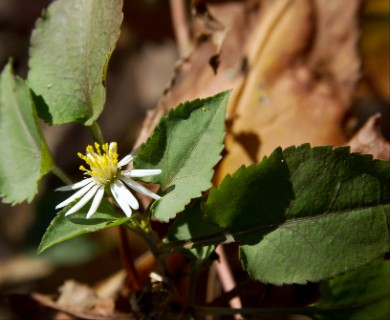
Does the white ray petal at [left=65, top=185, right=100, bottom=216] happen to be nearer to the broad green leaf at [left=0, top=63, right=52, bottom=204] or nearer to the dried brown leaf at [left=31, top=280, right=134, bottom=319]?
the broad green leaf at [left=0, top=63, right=52, bottom=204]

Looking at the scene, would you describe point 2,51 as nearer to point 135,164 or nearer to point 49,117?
point 49,117

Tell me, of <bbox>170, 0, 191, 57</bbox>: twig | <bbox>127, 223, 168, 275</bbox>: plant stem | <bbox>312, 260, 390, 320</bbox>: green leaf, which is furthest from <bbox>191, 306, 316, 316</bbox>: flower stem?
<bbox>170, 0, 191, 57</bbox>: twig

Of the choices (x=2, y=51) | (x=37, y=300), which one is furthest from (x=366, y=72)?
(x=2, y=51)

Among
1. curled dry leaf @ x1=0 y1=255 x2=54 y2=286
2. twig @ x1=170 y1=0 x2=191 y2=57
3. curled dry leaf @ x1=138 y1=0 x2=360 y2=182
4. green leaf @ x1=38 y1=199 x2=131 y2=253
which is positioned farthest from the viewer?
curled dry leaf @ x1=0 y1=255 x2=54 y2=286

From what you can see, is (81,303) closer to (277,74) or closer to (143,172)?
(143,172)

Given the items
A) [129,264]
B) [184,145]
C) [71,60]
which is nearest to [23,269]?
[129,264]

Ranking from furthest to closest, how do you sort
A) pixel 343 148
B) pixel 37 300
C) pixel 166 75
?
pixel 166 75 < pixel 37 300 < pixel 343 148
